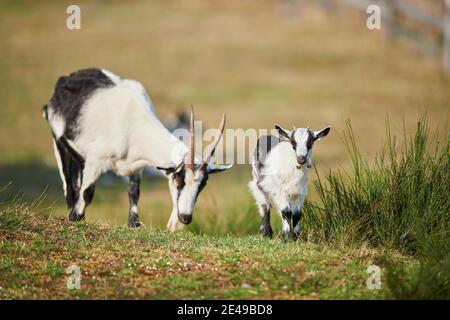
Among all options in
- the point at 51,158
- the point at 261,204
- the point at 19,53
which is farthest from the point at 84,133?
the point at 19,53

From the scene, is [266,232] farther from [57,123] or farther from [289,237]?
[57,123]

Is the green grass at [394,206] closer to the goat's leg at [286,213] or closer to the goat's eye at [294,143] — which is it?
the goat's leg at [286,213]

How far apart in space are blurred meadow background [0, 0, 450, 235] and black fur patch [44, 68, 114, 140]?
6.74m

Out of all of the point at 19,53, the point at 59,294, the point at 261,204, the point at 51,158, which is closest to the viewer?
the point at 59,294

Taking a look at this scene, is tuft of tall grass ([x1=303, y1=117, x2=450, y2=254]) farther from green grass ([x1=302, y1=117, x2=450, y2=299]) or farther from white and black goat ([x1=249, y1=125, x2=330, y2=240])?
white and black goat ([x1=249, y1=125, x2=330, y2=240])

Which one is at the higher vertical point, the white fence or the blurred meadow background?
the white fence

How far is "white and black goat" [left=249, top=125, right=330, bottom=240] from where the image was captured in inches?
426

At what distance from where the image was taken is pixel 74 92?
46.6 ft

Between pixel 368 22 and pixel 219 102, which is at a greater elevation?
pixel 368 22

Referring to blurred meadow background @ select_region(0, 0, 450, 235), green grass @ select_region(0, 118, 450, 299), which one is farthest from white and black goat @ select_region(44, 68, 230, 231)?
blurred meadow background @ select_region(0, 0, 450, 235)

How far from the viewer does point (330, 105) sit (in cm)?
3109

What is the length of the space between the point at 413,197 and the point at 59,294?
3848 mm

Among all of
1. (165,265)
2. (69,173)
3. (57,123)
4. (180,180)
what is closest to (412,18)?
(69,173)

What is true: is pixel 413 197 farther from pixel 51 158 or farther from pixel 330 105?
pixel 330 105
